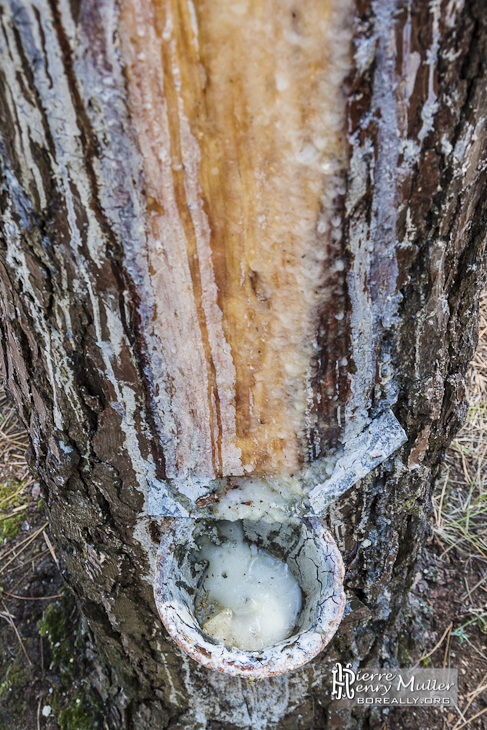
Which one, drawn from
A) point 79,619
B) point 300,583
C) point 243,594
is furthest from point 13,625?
point 300,583

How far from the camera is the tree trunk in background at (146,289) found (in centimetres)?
71

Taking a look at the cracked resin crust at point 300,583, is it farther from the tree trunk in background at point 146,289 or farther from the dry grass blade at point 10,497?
the dry grass blade at point 10,497

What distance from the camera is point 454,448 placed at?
2527 mm

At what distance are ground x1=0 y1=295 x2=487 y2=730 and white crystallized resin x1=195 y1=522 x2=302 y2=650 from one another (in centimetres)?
85

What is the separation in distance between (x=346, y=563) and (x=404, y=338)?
645 mm

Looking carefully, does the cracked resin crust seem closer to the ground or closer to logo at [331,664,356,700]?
logo at [331,664,356,700]

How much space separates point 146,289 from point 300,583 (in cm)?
81

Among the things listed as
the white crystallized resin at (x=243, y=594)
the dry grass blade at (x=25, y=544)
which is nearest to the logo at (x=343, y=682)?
the white crystallized resin at (x=243, y=594)

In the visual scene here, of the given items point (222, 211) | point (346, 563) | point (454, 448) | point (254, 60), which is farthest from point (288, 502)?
point (454, 448)

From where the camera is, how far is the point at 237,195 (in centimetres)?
84

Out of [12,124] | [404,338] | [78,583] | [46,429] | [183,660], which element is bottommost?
[183,660]

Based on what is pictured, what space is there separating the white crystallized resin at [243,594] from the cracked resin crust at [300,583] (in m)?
0.04

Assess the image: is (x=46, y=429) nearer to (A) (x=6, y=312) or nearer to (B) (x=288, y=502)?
(A) (x=6, y=312)

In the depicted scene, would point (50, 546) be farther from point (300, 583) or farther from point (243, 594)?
point (300, 583)
